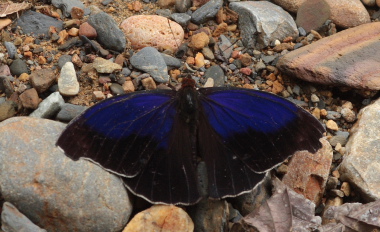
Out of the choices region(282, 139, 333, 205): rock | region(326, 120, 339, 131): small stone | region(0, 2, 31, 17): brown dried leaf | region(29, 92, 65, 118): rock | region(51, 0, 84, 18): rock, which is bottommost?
region(282, 139, 333, 205): rock

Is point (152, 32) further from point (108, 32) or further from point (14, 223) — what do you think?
point (14, 223)

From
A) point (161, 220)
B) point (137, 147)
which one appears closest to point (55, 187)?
point (137, 147)

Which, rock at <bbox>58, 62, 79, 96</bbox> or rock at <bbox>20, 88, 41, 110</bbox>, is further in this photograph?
rock at <bbox>58, 62, 79, 96</bbox>

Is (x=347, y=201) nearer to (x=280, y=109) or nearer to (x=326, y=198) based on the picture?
(x=326, y=198)

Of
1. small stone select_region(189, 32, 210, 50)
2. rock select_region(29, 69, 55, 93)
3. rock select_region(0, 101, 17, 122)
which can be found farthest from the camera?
small stone select_region(189, 32, 210, 50)

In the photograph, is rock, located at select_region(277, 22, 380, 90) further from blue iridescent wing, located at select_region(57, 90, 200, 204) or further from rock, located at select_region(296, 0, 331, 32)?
blue iridescent wing, located at select_region(57, 90, 200, 204)

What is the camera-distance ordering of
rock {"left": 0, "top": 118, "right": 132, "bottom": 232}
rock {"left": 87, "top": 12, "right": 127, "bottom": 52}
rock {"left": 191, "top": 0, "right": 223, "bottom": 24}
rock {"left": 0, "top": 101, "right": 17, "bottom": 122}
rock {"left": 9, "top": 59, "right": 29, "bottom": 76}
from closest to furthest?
rock {"left": 0, "top": 118, "right": 132, "bottom": 232} < rock {"left": 0, "top": 101, "right": 17, "bottom": 122} < rock {"left": 9, "top": 59, "right": 29, "bottom": 76} < rock {"left": 87, "top": 12, "right": 127, "bottom": 52} < rock {"left": 191, "top": 0, "right": 223, "bottom": 24}

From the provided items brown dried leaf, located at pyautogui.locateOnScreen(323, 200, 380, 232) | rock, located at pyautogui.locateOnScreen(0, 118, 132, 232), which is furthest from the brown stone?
brown dried leaf, located at pyautogui.locateOnScreen(323, 200, 380, 232)
